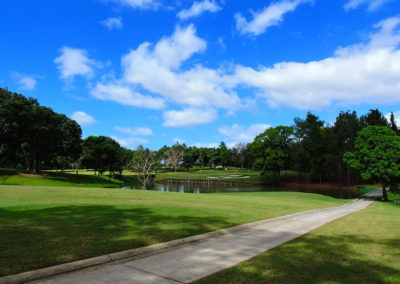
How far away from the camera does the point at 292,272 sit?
5184 mm

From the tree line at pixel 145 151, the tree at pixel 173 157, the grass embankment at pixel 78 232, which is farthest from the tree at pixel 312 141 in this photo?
the grass embankment at pixel 78 232

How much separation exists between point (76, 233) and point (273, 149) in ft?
242

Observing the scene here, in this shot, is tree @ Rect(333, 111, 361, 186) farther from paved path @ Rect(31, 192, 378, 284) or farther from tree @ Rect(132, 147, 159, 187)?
paved path @ Rect(31, 192, 378, 284)

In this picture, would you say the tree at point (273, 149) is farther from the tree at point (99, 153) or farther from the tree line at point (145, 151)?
the tree at point (99, 153)

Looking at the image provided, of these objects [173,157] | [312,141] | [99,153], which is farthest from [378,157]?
[173,157]

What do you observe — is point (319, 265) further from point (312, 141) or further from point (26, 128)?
point (312, 141)

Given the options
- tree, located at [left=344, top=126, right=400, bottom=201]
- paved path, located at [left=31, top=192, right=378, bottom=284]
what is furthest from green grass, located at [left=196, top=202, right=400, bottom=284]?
tree, located at [left=344, top=126, right=400, bottom=201]

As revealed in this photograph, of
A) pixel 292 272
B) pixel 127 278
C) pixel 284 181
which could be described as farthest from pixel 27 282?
pixel 284 181

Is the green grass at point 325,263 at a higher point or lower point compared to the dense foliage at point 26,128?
lower

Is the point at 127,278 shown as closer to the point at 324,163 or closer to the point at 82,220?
the point at 82,220

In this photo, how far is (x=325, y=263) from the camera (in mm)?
5797

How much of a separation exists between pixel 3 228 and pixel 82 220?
2.30 metres

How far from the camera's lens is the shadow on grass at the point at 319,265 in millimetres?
4859

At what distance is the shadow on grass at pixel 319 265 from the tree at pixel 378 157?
1233 inches
